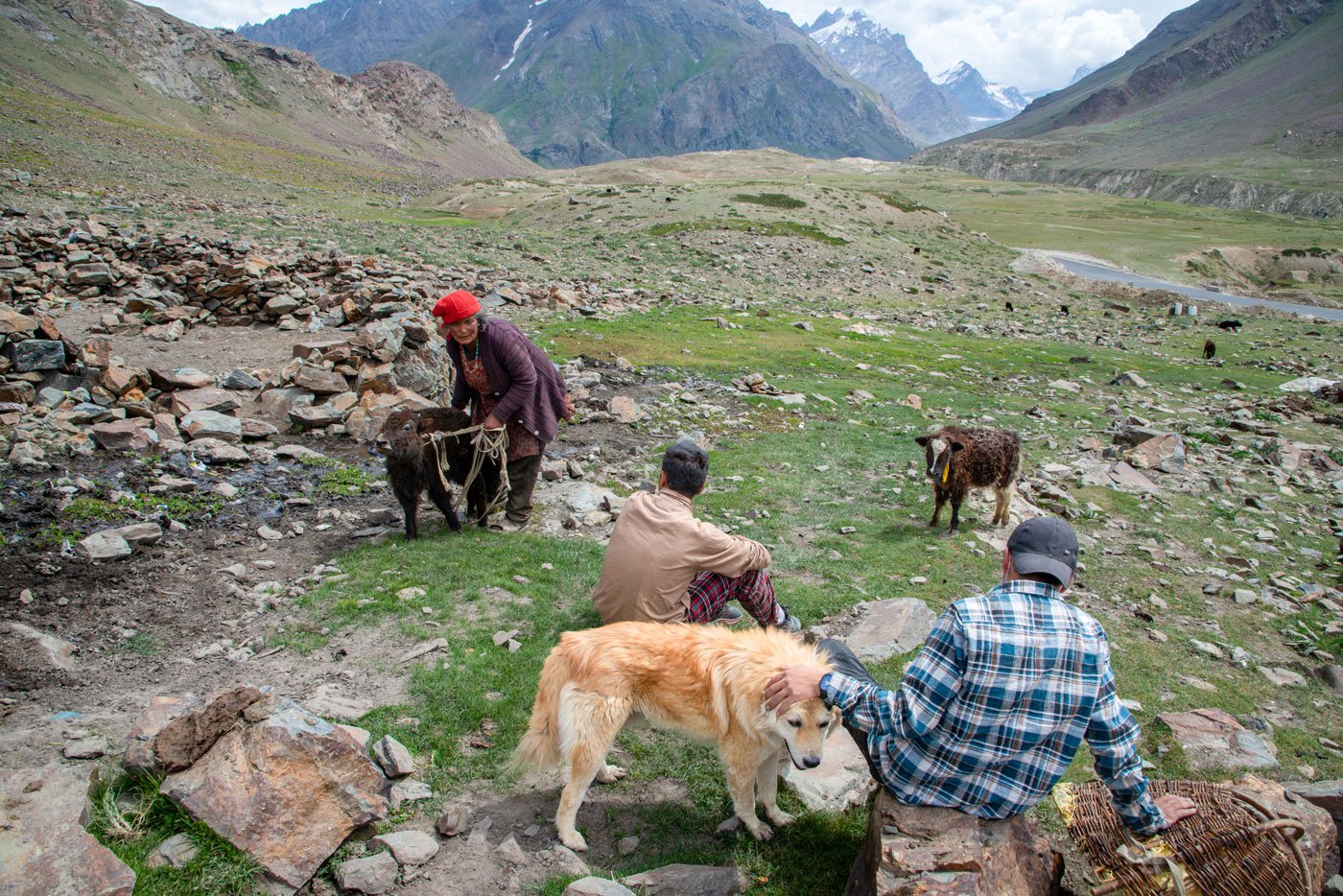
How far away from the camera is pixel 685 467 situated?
18.0 ft

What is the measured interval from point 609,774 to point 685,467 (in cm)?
224

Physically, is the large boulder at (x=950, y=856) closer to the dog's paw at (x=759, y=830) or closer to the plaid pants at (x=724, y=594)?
the dog's paw at (x=759, y=830)

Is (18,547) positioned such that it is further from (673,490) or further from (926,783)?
(926,783)

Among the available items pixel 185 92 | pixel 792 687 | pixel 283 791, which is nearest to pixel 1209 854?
pixel 792 687

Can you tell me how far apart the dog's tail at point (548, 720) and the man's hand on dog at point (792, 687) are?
4.12 feet

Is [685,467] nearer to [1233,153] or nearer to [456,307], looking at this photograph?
[456,307]

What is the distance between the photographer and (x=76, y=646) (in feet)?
18.2

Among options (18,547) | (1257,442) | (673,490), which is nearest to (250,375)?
(18,547)

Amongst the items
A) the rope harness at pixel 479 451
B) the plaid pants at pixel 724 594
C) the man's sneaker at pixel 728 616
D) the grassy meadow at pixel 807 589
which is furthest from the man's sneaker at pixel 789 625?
the rope harness at pixel 479 451

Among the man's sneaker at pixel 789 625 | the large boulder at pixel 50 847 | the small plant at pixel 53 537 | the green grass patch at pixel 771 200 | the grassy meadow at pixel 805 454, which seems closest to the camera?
the large boulder at pixel 50 847

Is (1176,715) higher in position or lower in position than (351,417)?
lower

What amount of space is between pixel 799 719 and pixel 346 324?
604 inches

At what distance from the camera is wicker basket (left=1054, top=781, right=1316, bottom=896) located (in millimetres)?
3299

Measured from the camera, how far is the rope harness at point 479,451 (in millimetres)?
8102
